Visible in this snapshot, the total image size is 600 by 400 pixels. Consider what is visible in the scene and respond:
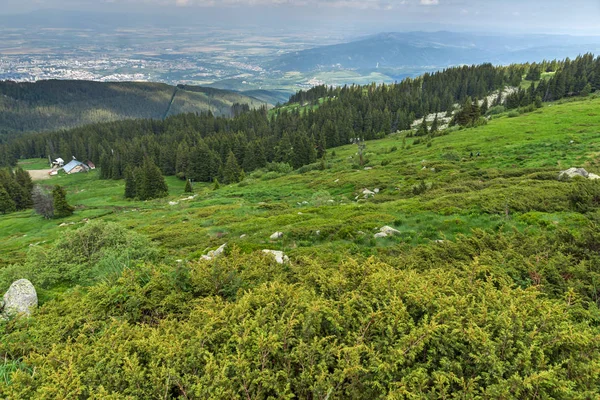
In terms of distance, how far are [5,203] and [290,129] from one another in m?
90.1

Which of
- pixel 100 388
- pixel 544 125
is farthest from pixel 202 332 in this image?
pixel 544 125

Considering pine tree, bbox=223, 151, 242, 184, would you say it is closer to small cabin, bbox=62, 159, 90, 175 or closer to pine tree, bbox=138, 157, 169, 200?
pine tree, bbox=138, 157, 169, 200

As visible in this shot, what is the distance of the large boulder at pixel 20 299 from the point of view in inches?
354

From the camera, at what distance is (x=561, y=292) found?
7746 millimetres

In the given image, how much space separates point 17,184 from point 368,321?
10523 cm

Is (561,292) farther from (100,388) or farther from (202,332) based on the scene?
(100,388)

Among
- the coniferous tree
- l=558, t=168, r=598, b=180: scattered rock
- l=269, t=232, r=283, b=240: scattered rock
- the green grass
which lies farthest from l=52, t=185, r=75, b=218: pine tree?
l=558, t=168, r=598, b=180: scattered rock

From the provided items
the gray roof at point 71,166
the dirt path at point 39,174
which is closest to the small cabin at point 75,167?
the gray roof at point 71,166

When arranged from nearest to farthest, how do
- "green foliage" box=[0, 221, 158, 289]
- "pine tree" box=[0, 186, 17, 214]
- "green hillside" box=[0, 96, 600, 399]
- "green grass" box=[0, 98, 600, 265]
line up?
"green hillside" box=[0, 96, 600, 399]
"green foliage" box=[0, 221, 158, 289]
"green grass" box=[0, 98, 600, 265]
"pine tree" box=[0, 186, 17, 214]

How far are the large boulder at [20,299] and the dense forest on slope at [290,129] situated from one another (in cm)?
7411

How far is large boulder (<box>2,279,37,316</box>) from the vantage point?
8.99 meters

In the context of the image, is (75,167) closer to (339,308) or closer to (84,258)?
(84,258)

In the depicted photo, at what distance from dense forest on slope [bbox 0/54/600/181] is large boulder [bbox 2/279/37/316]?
74.1 metres

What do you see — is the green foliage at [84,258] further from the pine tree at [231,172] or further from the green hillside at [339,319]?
the pine tree at [231,172]
